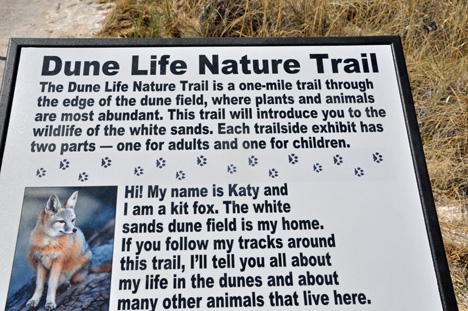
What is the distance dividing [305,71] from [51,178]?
1.37m

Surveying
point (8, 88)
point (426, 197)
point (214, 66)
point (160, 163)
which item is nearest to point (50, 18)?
point (8, 88)

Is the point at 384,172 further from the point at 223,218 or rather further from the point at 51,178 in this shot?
the point at 51,178

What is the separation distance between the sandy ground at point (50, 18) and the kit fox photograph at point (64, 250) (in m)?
3.12

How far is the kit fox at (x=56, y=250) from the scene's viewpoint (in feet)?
6.48

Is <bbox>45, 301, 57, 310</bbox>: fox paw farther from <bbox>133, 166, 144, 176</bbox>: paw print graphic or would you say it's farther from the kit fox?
<bbox>133, 166, 144, 176</bbox>: paw print graphic

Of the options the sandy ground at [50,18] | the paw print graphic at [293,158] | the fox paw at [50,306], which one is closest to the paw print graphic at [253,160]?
the paw print graphic at [293,158]

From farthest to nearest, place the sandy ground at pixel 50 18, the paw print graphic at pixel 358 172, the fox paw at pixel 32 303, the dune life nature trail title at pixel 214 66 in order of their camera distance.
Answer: the sandy ground at pixel 50 18 < the dune life nature trail title at pixel 214 66 < the paw print graphic at pixel 358 172 < the fox paw at pixel 32 303

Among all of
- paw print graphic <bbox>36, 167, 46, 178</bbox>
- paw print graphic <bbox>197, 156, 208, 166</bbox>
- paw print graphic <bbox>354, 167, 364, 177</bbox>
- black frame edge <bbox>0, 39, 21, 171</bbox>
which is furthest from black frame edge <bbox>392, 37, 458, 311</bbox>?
black frame edge <bbox>0, 39, 21, 171</bbox>

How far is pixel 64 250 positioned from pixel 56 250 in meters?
0.04

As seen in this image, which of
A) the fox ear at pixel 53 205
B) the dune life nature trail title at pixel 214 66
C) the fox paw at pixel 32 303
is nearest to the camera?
the fox paw at pixel 32 303

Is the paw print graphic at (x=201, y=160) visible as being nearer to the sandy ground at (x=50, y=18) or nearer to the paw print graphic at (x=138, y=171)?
the paw print graphic at (x=138, y=171)

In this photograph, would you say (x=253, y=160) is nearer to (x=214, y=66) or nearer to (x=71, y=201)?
(x=214, y=66)

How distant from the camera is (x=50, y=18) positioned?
5.12 metres

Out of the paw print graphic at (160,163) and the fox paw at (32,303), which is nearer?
the fox paw at (32,303)
